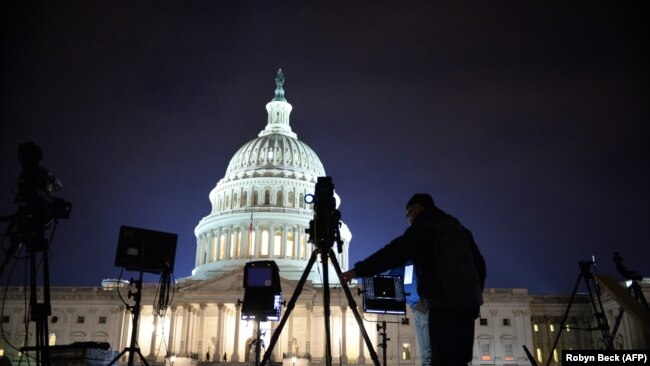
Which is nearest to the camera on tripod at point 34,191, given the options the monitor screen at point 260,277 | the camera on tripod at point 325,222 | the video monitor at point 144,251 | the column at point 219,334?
the video monitor at point 144,251

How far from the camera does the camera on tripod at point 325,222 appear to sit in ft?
27.6

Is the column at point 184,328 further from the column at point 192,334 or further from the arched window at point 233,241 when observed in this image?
the arched window at point 233,241

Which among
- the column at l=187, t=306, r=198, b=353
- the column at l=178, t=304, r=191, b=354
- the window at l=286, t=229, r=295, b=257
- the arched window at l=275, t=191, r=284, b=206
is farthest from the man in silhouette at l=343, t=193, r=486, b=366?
the arched window at l=275, t=191, r=284, b=206

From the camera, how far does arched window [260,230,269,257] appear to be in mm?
79037

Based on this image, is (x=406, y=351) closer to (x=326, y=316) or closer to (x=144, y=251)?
(x=144, y=251)

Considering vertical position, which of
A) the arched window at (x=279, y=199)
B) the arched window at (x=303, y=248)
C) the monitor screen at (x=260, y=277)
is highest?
the arched window at (x=279, y=199)

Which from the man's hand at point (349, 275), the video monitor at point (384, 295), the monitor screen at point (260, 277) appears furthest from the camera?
the monitor screen at point (260, 277)

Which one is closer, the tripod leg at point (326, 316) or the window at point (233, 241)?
the tripod leg at point (326, 316)

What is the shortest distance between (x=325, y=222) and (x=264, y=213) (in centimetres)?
7319

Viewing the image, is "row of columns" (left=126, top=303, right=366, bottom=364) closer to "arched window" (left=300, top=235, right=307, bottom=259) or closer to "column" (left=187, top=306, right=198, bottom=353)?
Result: "column" (left=187, top=306, right=198, bottom=353)

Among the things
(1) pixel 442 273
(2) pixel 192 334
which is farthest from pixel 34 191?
(2) pixel 192 334

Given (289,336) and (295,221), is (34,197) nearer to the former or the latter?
(289,336)

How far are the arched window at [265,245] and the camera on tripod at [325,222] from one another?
71.2 m

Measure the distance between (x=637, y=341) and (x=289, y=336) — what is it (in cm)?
3646
